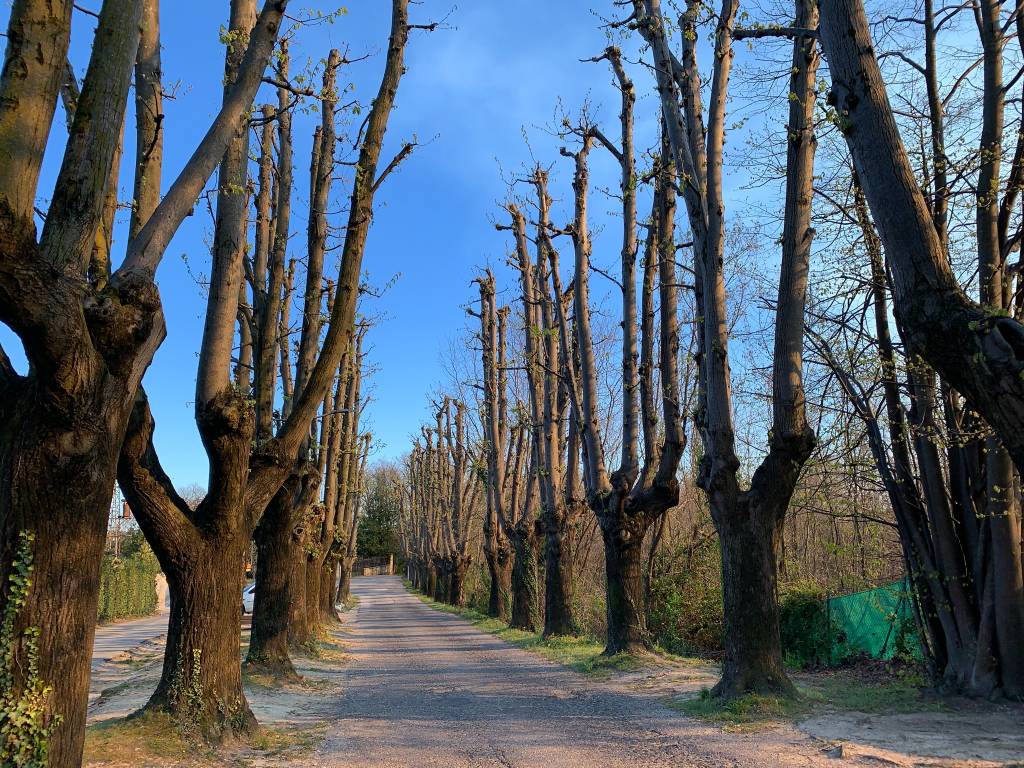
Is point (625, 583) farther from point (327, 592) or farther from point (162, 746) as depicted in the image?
point (327, 592)

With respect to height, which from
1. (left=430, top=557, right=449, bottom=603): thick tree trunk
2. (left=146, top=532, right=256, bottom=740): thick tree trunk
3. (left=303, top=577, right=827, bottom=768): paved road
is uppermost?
(left=146, top=532, right=256, bottom=740): thick tree trunk

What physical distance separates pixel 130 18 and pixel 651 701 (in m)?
8.48

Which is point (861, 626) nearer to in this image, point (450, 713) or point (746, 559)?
point (746, 559)

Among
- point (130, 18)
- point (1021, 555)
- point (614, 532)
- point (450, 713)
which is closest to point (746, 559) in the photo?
point (1021, 555)

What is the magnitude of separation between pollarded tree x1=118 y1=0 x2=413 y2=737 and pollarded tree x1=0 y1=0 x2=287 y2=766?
1865 mm

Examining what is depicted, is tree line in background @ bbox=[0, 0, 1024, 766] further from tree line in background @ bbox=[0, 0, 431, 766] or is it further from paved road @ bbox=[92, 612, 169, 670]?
paved road @ bbox=[92, 612, 169, 670]

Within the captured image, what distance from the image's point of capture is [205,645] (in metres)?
7.17

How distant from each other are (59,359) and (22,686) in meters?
1.79

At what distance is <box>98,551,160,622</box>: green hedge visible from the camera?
29.1m

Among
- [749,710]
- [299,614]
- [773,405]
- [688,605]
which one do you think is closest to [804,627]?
[688,605]

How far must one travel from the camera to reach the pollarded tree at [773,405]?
856 cm

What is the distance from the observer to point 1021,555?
7879mm

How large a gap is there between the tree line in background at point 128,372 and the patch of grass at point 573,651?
4.69 m

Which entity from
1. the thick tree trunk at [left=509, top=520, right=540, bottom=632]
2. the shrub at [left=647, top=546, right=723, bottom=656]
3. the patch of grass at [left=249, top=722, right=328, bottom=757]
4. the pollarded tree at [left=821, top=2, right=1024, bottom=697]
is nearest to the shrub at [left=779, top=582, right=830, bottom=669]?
the shrub at [left=647, top=546, right=723, bottom=656]
